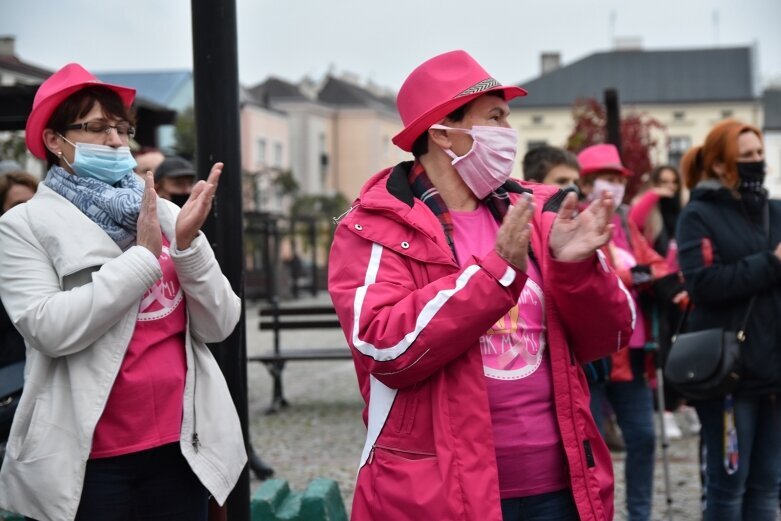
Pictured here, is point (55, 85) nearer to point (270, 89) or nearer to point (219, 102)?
point (219, 102)

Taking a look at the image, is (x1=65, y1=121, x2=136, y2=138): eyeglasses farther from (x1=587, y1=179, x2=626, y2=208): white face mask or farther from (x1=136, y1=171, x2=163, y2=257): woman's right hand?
(x1=587, y1=179, x2=626, y2=208): white face mask

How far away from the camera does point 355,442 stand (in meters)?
9.34

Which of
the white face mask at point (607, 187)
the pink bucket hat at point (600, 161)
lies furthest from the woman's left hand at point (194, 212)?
the pink bucket hat at point (600, 161)

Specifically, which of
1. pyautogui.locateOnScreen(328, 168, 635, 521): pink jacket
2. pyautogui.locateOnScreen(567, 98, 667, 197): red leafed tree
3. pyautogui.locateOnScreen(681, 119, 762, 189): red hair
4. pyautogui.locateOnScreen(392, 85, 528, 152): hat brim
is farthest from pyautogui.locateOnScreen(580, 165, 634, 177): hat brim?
pyautogui.locateOnScreen(567, 98, 667, 197): red leafed tree

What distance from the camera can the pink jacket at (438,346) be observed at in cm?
275

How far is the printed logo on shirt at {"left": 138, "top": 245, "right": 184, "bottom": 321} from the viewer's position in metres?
3.21

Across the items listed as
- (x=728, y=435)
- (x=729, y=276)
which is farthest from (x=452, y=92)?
(x=728, y=435)

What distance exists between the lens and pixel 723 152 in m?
4.90

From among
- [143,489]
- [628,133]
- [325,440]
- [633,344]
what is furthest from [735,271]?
[628,133]

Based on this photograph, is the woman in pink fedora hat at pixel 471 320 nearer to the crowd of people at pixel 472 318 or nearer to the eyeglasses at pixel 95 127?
the crowd of people at pixel 472 318

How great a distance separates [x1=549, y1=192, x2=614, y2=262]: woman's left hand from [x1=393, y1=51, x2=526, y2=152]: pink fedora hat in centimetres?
46

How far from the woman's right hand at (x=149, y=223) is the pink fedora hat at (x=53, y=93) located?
0.41m

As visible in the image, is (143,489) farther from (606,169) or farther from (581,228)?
(606,169)

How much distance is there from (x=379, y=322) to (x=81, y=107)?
125cm
